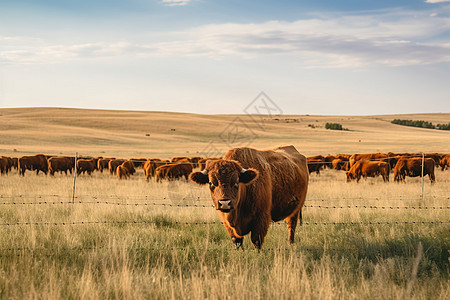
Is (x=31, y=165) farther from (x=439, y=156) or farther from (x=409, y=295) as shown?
(x=439, y=156)

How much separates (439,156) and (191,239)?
99.7 feet

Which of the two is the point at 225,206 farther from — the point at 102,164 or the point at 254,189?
the point at 102,164

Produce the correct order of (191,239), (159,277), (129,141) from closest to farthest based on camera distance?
1. (159,277)
2. (191,239)
3. (129,141)

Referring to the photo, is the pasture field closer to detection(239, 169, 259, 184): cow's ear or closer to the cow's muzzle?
the cow's muzzle

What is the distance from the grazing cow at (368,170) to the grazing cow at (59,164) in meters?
16.1

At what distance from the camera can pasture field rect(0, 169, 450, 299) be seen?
15.6 feet

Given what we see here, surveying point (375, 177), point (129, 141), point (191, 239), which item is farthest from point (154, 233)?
point (129, 141)

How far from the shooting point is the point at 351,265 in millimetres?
5941

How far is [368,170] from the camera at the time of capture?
2236 centimetres

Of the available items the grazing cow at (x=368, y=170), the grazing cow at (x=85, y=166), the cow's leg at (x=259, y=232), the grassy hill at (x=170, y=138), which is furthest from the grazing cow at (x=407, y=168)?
the grassy hill at (x=170, y=138)

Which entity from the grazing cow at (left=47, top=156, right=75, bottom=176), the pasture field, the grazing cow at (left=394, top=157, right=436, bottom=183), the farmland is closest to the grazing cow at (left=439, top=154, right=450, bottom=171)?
the grazing cow at (left=394, top=157, right=436, bottom=183)

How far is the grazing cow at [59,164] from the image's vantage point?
84.4 ft

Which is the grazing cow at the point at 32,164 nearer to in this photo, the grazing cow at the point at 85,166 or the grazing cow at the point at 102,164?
the grazing cow at the point at 85,166

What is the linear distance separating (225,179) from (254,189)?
2.80 feet
